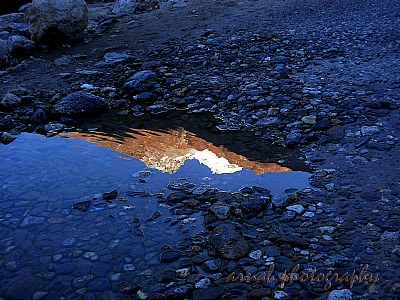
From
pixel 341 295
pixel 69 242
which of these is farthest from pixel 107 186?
pixel 341 295

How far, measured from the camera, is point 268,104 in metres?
6.71

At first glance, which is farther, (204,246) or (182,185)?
(182,185)

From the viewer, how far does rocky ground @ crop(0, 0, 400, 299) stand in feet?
11.4

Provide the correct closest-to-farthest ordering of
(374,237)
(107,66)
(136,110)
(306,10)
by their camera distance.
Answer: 1. (374,237)
2. (136,110)
3. (107,66)
4. (306,10)

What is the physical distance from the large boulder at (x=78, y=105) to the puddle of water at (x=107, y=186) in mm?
345

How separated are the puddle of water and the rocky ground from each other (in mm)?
257

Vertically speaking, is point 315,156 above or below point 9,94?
below

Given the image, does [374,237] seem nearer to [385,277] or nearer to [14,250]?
[385,277]

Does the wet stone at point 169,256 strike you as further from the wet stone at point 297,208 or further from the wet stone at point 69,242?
the wet stone at point 297,208

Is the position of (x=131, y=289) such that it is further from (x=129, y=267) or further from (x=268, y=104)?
(x=268, y=104)

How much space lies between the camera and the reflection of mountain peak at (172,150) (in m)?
5.20

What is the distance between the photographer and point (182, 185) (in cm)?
478

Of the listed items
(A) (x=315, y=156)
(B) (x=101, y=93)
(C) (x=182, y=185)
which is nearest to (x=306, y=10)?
(B) (x=101, y=93)

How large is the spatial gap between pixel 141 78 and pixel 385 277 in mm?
5940
